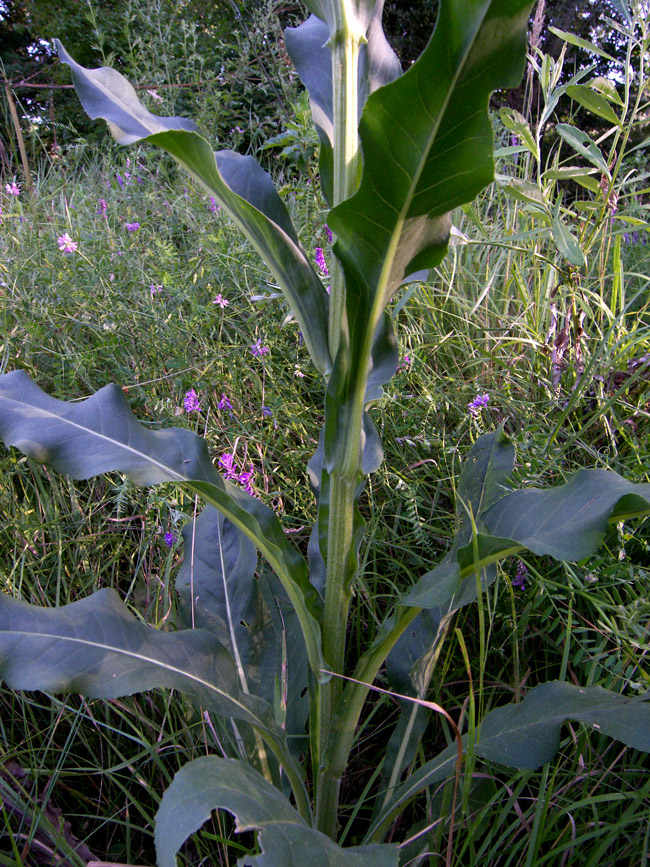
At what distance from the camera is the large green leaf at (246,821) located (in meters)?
0.62

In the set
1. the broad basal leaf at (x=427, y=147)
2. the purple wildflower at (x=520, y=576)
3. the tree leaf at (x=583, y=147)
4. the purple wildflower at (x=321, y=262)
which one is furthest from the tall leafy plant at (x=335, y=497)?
the purple wildflower at (x=321, y=262)

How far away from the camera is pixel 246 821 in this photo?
2.15 ft

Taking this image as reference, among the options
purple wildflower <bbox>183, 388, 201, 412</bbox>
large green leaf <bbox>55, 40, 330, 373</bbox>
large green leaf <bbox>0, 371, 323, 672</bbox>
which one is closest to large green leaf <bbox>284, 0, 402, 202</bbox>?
large green leaf <bbox>55, 40, 330, 373</bbox>

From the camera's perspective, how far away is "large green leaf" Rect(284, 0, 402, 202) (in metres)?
0.96

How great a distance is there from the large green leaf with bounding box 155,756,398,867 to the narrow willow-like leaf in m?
0.23

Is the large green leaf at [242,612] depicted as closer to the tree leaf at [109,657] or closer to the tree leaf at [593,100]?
the tree leaf at [109,657]

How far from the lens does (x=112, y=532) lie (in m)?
1.59

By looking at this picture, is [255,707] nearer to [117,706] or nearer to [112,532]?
[117,706]

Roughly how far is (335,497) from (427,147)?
506 millimetres

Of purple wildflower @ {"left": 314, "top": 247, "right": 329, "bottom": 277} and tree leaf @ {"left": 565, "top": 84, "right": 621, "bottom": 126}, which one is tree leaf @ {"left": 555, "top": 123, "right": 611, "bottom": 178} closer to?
tree leaf @ {"left": 565, "top": 84, "right": 621, "bottom": 126}

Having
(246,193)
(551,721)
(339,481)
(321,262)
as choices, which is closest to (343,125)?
(246,193)

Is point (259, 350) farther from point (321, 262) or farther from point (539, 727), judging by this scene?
point (539, 727)

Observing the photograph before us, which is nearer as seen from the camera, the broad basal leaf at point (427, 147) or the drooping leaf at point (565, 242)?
the broad basal leaf at point (427, 147)

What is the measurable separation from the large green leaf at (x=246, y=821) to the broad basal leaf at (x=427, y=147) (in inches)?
24.3
